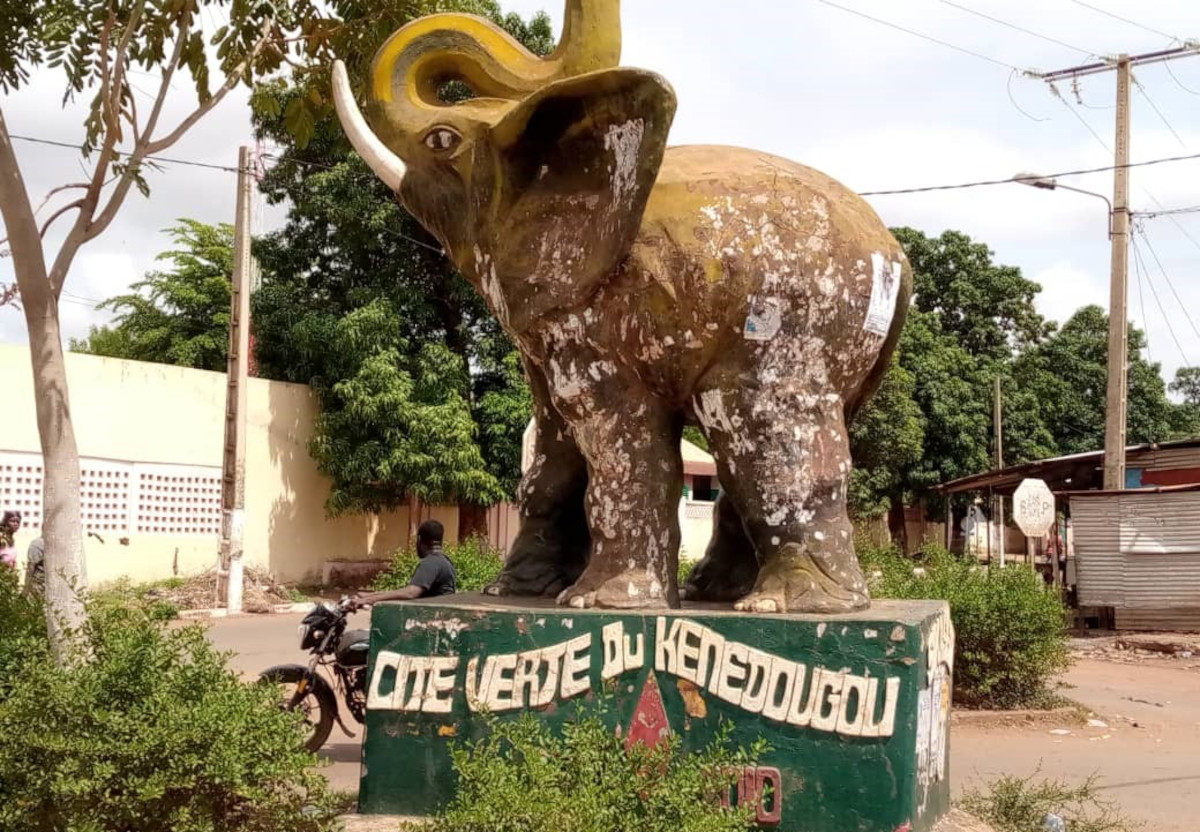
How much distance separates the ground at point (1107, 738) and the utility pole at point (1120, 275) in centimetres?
272

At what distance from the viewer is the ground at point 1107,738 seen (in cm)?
673

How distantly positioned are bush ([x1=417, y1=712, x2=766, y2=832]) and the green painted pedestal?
220 mm

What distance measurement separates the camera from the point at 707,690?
377 cm

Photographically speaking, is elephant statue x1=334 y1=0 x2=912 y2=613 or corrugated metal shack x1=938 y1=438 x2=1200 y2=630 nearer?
elephant statue x1=334 y1=0 x2=912 y2=613

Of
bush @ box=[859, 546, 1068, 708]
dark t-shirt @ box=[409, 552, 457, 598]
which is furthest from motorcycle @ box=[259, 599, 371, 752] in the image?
bush @ box=[859, 546, 1068, 708]

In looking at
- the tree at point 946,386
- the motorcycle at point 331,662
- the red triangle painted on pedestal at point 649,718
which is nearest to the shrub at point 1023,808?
the red triangle painted on pedestal at point 649,718

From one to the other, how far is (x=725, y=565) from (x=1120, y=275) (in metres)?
11.8

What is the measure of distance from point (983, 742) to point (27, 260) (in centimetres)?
666

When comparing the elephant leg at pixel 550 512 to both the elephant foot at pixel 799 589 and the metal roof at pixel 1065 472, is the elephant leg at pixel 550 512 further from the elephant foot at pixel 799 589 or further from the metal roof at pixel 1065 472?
the metal roof at pixel 1065 472

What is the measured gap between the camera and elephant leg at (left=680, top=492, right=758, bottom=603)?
188 inches

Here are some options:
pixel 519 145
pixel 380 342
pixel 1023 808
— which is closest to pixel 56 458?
pixel 519 145

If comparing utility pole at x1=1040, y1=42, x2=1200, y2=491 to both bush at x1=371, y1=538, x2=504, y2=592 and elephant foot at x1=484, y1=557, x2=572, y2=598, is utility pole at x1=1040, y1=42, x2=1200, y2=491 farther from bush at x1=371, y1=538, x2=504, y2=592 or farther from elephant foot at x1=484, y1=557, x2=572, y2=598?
elephant foot at x1=484, y1=557, x2=572, y2=598

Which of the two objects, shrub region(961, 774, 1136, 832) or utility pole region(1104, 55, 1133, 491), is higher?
utility pole region(1104, 55, 1133, 491)

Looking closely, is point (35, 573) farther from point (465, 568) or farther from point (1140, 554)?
point (1140, 554)
